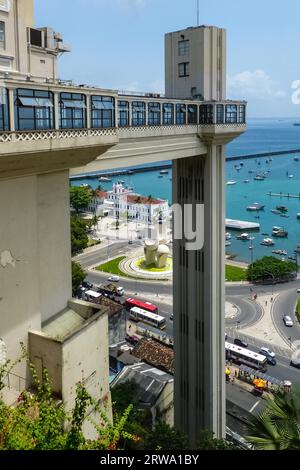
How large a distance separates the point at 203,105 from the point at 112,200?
50.9 meters

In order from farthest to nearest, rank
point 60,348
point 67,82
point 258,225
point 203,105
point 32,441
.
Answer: point 258,225, point 203,105, point 67,82, point 60,348, point 32,441

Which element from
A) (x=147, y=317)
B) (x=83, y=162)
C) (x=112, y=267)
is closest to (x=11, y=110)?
(x=83, y=162)

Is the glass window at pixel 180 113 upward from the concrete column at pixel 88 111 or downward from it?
upward

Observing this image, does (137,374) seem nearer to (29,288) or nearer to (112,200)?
(29,288)

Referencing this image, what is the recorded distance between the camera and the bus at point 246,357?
26.9 metres

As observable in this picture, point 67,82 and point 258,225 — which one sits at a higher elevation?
point 67,82

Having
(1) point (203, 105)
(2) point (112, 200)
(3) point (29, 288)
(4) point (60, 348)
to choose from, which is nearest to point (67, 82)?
(3) point (29, 288)

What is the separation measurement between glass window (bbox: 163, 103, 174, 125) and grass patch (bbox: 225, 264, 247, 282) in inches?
1177

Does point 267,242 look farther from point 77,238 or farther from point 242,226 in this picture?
point 77,238

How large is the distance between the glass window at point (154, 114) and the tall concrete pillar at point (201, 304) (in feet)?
10.3

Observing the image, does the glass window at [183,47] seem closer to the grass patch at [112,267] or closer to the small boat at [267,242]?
the grass patch at [112,267]

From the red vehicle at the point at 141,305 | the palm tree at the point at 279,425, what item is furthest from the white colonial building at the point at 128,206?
the palm tree at the point at 279,425

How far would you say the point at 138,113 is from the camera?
11398mm
